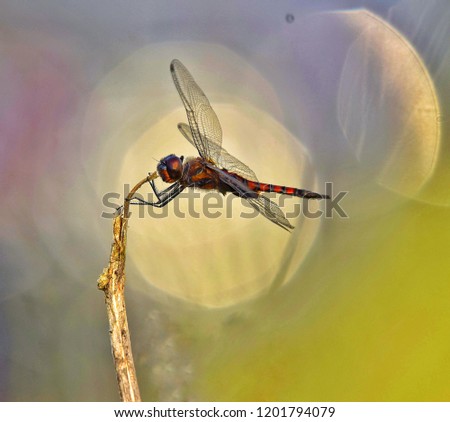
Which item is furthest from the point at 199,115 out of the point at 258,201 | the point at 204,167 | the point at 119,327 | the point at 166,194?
the point at 119,327

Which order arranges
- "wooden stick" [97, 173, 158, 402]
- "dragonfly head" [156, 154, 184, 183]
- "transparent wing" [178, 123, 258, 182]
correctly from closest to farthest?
"wooden stick" [97, 173, 158, 402] → "dragonfly head" [156, 154, 184, 183] → "transparent wing" [178, 123, 258, 182]

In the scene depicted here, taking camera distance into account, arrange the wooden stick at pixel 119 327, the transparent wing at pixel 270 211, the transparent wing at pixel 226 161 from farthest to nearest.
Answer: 1. the transparent wing at pixel 226 161
2. the transparent wing at pixel 270 211
3. the wooden stick at pixel 119 327

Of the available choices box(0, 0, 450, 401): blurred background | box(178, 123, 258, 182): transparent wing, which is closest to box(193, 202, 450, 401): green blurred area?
box(0, 0, 450, 401): blurred background

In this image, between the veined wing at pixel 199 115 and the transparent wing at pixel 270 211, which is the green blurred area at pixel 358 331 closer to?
the transparent wing at pixel 270 211

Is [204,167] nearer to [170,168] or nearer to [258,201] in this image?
[170,168]

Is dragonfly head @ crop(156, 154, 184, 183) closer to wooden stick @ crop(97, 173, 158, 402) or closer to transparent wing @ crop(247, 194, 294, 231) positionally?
transparent wing @ crop(247, 194, 294, 231)

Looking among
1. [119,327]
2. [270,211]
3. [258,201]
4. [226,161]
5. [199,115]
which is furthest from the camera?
[226,161]

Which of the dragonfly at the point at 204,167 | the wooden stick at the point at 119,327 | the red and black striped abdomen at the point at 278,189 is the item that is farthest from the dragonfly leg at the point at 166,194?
the wooden stick at the point at 119,327

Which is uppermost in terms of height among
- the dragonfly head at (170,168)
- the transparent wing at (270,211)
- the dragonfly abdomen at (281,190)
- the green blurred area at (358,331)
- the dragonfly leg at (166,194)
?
the dragonfly head at (170,168)
